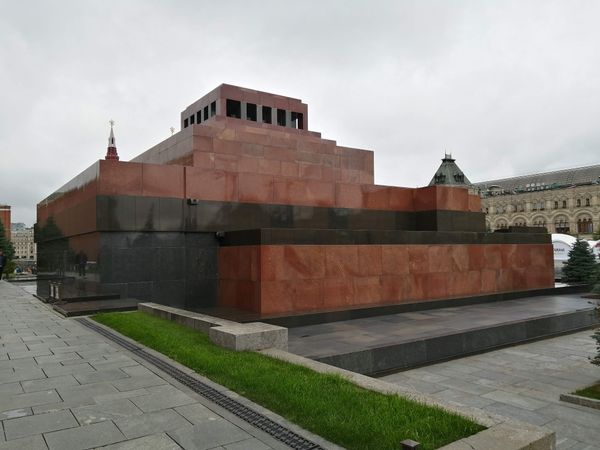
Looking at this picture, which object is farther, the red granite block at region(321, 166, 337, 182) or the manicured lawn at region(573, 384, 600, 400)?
the red granite block at region(321, 166, 337, 182)

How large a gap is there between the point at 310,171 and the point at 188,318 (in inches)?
427

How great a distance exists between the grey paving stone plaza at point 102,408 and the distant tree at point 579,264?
89.2 ft

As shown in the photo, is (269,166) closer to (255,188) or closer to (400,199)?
(255,188)

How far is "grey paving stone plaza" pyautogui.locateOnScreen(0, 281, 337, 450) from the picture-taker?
4762mm

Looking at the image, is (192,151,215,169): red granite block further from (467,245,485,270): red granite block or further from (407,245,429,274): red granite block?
(467,245,485,270): red granite block

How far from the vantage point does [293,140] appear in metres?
21.3

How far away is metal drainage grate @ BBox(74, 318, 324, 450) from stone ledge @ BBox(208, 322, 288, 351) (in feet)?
3.68

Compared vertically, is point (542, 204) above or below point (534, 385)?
above

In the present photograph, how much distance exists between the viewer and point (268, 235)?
42.4 ft

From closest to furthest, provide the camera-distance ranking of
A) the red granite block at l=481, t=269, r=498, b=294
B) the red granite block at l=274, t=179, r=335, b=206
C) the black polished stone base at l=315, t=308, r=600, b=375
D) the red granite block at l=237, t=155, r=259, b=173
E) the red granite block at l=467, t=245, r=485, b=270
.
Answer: the black polished stone base at l=315, t=308, r=600, b=375, the red granite block at l=467, t=245, r=485, b=270, the red granite block at l=274, t=179, r=335, b=206, the red granite block at l=481, t=269, r=498, b=294, the red granite block at l=237, t=155, r=259, b=173

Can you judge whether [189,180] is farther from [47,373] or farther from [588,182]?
[588,182]

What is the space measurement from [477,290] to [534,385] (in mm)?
8720

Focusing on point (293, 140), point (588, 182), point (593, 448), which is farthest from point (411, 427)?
Answer: point (588, 182)

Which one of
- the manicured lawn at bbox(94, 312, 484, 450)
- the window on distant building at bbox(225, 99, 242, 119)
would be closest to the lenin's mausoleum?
the window on distant building at bbox(225, 99, 242, 119)
